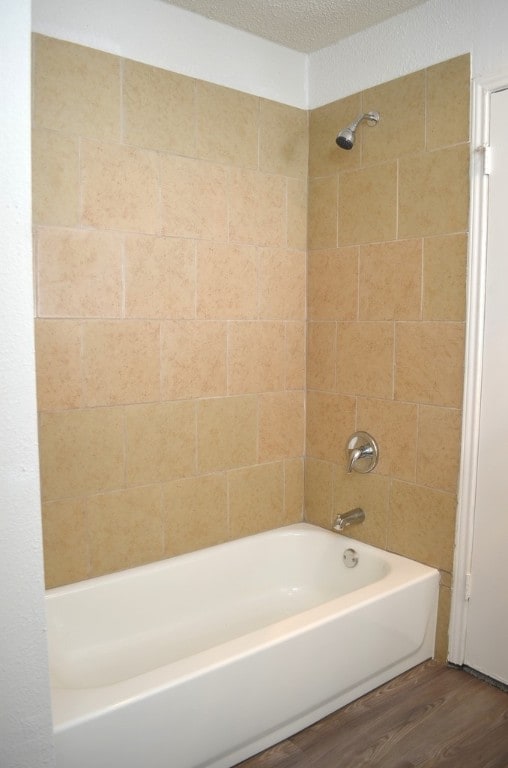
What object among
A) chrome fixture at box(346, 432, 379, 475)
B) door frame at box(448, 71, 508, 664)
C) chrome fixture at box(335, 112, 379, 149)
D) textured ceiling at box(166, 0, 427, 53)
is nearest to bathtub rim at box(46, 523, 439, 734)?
door frame at box(448, 71, 508, 664)

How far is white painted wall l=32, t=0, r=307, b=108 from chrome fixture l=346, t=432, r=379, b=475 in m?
1.51

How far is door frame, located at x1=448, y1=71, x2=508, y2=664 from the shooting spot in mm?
2205

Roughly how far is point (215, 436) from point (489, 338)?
1.15m

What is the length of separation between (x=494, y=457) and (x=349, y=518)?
0.71m

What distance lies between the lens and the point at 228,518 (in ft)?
8.93

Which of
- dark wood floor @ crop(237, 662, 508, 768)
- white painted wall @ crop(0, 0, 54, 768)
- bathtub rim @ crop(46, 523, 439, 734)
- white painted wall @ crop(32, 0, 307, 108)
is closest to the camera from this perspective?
white painted wall @ crop(0, 0, 54, 768)

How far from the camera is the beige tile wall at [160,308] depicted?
218 cm

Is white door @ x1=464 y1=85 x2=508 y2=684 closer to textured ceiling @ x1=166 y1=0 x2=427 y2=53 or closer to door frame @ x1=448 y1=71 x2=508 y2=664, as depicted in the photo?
door frame @ x1=448 y1=71 x2=508 y2=664

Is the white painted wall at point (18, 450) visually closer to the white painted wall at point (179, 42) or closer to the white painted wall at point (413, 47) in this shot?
the white painted wall at point (179, 42)

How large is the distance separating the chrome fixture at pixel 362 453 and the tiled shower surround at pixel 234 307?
0.12 feet

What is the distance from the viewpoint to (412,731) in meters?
2.07

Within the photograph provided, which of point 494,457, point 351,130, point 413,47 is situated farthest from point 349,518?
point 413,47

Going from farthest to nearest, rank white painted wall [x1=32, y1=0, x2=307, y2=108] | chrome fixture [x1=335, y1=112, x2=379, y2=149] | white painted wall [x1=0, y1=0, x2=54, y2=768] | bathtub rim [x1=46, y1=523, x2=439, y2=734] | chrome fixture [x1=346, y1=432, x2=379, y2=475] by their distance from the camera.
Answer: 1. chrome fixture [x1=346, y1=432, x2=379, y2=475]
2. chrome fixture [x1=335, y1=112, x2=379, y2=149]
3. white painted wall [x1=32, y1=0, x2=307, y2=108]
4. bathtub rim [x1=46, y1=523, x2=439, y2=734]
5. white painted wall [x1=0, y1=0, x2=54, y2=768]

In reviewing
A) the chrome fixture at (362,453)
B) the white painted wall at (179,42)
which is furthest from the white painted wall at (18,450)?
the chrome fixture at (362,453)
